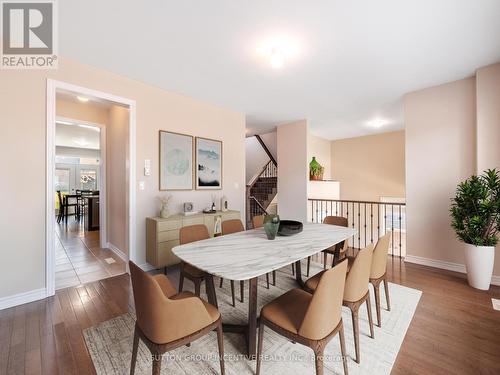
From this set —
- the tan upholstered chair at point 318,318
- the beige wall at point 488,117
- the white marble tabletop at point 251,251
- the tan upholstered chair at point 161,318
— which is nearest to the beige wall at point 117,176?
the white marble tabletop at point 251,251

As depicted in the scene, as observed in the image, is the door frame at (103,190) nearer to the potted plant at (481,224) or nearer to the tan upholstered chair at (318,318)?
the tan upholstered chair at (318,318)

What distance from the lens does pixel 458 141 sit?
10.5ft

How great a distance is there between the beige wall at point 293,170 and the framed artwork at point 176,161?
2.53m

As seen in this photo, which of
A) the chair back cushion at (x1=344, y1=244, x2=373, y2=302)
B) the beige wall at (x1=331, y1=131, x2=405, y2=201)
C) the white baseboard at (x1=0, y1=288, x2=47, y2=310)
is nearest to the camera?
the chair back cushion at (x1=344, y1=244, x2=373, y2=302)

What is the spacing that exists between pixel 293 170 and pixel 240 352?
4.15 metres

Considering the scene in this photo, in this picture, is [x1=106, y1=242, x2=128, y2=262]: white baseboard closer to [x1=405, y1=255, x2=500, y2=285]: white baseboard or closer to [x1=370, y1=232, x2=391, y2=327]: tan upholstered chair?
[x1=370, y1=232, x2=391, y2=327]: tan upholstered chair

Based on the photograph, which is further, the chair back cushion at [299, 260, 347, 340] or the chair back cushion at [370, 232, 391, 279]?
the chair back cushion at [370, 232, 391, 279]

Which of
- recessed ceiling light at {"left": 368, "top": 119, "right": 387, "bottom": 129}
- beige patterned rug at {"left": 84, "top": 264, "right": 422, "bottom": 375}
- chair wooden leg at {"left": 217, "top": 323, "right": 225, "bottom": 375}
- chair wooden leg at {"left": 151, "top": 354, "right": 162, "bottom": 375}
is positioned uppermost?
recessed ceiling light at {"left": 368, "top": 119, "right": 387, "bottom": 129}

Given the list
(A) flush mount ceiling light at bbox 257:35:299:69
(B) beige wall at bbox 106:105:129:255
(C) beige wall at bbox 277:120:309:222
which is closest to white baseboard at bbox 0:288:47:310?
(B) beige wall at bbox 106:105:129:255

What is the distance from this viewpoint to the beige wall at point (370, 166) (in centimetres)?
604

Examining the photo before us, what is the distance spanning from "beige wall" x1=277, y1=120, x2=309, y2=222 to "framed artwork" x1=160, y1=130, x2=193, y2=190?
2.53 m

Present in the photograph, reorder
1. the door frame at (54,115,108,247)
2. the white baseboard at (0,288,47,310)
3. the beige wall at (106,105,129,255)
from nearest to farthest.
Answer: the white baseboard at (0,288,47,310), the beige wall at (106,105,129,255), the door frame at (54,115,108,247)

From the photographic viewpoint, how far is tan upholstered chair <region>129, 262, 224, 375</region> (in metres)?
1.14

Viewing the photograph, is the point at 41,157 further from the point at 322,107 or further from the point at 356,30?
the point at 322,107
